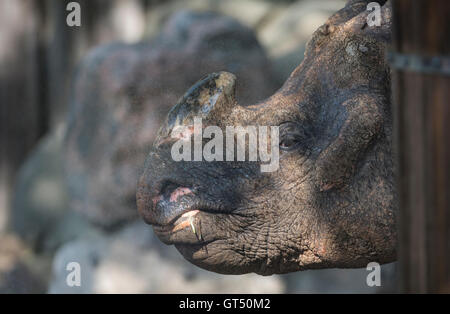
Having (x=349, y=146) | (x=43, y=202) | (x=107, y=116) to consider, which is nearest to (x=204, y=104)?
(x=349, y=146)

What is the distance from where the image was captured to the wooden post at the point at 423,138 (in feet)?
4.49

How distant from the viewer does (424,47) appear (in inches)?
54.6

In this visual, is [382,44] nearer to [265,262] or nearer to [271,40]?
[265,262]

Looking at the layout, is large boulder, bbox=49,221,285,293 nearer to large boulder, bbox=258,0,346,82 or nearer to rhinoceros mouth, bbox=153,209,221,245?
large boulder, bbox=258,0,346,82

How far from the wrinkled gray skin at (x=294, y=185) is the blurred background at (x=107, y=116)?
6.8 inches

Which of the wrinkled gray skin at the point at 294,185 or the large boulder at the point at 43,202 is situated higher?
the large boulder at the point at 43,202

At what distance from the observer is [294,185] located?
63.6 inches

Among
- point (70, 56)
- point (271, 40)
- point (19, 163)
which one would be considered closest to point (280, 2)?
point (271, 40)

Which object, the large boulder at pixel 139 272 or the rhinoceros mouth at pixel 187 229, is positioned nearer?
the rhinoceros mouth at pixel 187 229

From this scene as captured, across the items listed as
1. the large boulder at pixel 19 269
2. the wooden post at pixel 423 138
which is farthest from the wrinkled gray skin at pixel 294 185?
the large boulder at pixel 19 269

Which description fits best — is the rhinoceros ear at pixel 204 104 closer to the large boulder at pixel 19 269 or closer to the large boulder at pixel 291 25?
the large boulder at pixel 291 25

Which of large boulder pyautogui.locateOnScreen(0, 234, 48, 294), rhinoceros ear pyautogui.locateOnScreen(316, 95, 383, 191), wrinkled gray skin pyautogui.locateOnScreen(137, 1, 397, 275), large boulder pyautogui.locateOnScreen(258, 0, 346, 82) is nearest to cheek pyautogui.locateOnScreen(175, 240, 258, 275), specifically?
wrinkled gray skin pyautogui.locateOnScreen(137, 1, 397, 275)

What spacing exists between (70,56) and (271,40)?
146 cm

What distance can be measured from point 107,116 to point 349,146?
2.18 metres
